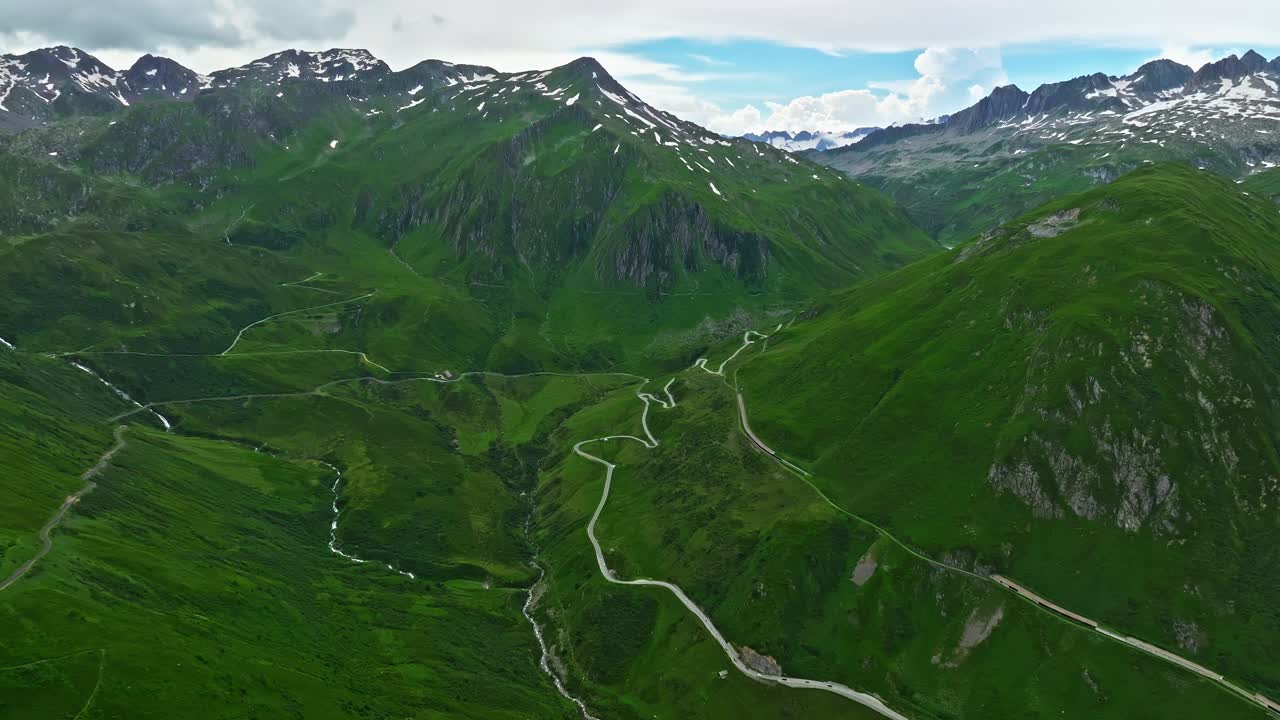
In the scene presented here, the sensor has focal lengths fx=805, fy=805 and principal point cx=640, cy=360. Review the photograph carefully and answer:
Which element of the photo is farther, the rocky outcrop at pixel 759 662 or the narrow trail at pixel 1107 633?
the rocky outcrop at pixel 759 662

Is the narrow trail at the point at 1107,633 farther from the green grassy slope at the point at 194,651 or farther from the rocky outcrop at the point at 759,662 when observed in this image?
the green grassy slope at the point at 194,651

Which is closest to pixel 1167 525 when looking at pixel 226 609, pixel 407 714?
pixel 407 714

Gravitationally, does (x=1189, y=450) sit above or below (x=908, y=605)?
above

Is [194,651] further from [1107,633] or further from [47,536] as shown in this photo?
[1107,633]

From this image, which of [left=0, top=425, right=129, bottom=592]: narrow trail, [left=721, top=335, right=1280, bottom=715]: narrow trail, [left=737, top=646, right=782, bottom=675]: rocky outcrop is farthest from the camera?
[left=737, top=646, right=782, bottom=675]: rocky outcrop

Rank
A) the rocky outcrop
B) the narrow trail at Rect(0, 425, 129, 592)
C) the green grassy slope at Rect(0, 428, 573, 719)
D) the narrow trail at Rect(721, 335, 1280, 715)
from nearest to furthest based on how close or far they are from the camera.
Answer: the green grassy slope at Rect(0, 428, 573, 719), the narrow trail at Rect(0, 425, 129, 592), the narrow trail at Rect(721, 335, 1280, 715), the rocky outcrop

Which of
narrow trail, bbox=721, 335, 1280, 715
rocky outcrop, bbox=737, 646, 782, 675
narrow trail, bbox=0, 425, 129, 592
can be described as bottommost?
rocky outcrop, bbox=737, 646, 782, 675

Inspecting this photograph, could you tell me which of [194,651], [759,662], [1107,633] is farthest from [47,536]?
[1107,633]

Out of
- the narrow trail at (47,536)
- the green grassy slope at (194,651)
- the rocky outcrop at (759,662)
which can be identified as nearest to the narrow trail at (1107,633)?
the rocky outcrop at (759,662)

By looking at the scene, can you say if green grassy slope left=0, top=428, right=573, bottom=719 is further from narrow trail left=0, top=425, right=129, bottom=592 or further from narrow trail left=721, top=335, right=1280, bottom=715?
narrow trail left=721, top=335, right=1280, bottom=715

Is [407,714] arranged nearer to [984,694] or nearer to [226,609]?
[226,609]

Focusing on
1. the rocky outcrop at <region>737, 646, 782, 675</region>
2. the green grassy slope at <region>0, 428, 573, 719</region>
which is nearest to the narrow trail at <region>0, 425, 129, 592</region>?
the green grassy slope at <region>0, 428, 573, 719</region>
